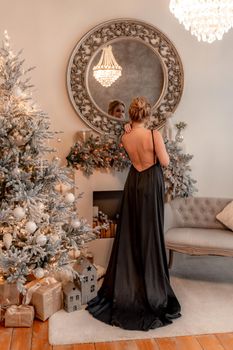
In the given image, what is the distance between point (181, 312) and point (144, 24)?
3.10 m

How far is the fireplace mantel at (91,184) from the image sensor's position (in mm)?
4312

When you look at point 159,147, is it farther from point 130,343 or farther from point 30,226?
point 130,343

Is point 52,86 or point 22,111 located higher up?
point 52,86

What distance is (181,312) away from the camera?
132 inches

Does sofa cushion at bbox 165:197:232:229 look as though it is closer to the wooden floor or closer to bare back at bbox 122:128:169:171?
bare back at bbox 122:128:169:171

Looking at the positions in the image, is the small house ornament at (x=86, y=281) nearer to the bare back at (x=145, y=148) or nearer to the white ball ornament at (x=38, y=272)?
the white ball ornament at (x=38, y=272)

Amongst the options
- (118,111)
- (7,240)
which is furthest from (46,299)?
(118,111)

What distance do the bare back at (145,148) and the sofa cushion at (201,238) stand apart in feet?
3.09

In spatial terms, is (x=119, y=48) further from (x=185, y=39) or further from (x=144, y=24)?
(x=185, y=39)

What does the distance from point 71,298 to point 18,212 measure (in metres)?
0.93

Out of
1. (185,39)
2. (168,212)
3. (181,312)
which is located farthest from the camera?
Result: (185,39)

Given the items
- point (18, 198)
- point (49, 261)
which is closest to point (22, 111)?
point (18, 198)

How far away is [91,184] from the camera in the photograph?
437cm

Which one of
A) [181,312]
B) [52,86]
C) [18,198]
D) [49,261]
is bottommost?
[181,312]
